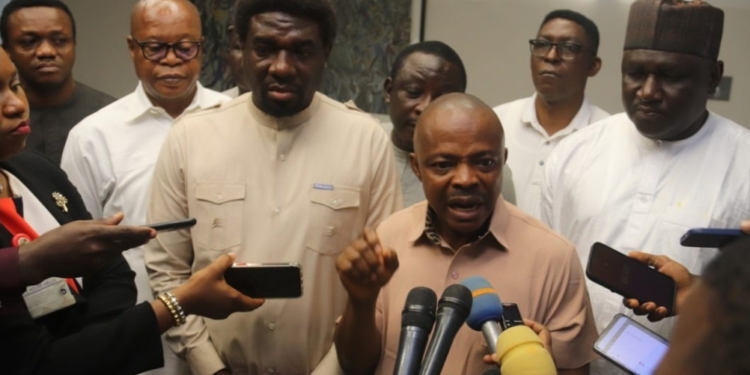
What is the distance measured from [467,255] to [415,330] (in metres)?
0.61

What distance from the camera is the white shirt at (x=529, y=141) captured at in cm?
303

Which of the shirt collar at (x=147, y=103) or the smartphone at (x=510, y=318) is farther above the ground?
the shirt collar at (x=147, y=103)

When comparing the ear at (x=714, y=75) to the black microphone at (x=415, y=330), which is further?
the ear at (x=714, y=75)

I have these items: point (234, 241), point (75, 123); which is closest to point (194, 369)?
point (234, 241)

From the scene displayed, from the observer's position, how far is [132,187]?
2701 mm

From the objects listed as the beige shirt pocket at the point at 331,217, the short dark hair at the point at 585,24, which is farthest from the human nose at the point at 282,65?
the short dark hair at the point at 585,24

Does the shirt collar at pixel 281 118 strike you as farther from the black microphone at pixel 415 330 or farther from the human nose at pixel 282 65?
the black microphone at pixel 415 330

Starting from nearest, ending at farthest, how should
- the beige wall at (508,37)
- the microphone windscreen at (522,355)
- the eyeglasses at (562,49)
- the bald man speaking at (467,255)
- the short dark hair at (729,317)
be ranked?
the short dark hair at (729,317) → the microphone windscreen at (522,355) → the bald man speaking at (467,255) → the eyeglasses at (562,49) → the beige wall at (508,37)

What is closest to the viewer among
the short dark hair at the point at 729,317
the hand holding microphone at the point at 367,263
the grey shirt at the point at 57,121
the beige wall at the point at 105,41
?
the short dark hair at the point at 729,317

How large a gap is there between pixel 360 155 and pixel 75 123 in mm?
1397

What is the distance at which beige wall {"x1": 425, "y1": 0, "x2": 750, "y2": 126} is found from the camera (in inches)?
162

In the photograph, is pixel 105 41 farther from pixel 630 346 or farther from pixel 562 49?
pixel 630 346

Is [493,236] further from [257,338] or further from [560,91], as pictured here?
[560,91]

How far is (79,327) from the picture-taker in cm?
180
